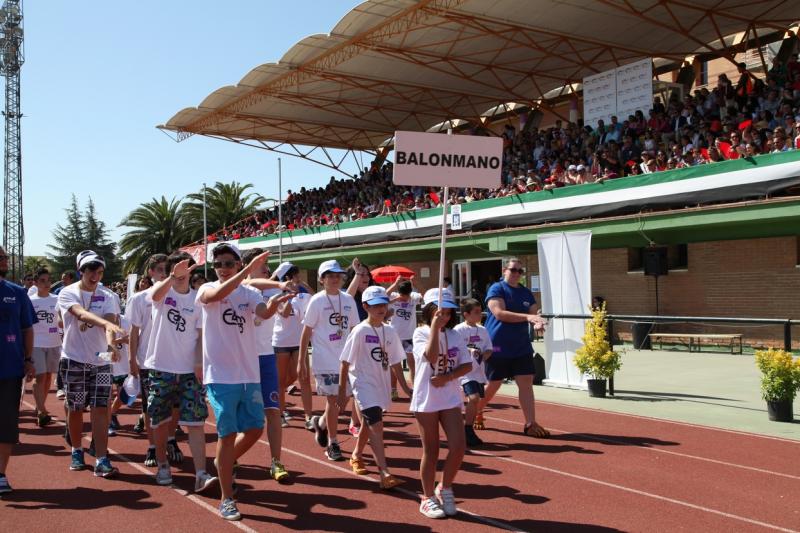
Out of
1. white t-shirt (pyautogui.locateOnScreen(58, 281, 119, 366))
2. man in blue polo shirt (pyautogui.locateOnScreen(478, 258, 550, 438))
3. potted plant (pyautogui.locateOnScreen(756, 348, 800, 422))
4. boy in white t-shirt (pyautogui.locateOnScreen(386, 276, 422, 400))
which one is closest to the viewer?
white t-shirt (pyautogui.locateOnScreen(58, 281, 119, 366))

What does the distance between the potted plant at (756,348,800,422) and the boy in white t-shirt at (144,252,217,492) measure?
677 cm

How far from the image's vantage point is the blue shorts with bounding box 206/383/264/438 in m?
5.34

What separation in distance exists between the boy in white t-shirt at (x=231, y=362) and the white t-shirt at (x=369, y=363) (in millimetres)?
1032

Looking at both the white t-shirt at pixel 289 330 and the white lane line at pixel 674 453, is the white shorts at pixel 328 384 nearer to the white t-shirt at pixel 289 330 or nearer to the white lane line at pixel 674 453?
the white t-shirt at pixel 289 330

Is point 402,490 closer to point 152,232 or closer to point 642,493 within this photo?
point 642,493

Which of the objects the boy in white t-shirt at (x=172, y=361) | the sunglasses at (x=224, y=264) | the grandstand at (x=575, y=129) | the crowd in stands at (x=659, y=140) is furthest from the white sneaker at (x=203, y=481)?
the crowd in stands at (x=659, y=140)

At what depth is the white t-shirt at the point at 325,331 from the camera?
292 inches

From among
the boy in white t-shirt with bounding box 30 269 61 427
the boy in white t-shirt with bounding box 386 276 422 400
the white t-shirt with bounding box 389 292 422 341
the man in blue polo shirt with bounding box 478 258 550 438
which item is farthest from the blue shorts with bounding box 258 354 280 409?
the boy in white t-shirt with bounding box 30 269 61 427

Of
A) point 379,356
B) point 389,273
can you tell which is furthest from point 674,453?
point 389,273

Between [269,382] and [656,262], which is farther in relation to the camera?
[656,262]

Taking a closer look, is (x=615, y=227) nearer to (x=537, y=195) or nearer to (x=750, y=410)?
(x=537, y=195)

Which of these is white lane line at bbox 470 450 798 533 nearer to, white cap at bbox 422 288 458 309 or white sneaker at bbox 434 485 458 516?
white sneaker at bbox 434 485 458 516

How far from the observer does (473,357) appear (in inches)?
323

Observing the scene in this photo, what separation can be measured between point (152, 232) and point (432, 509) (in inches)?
1795
